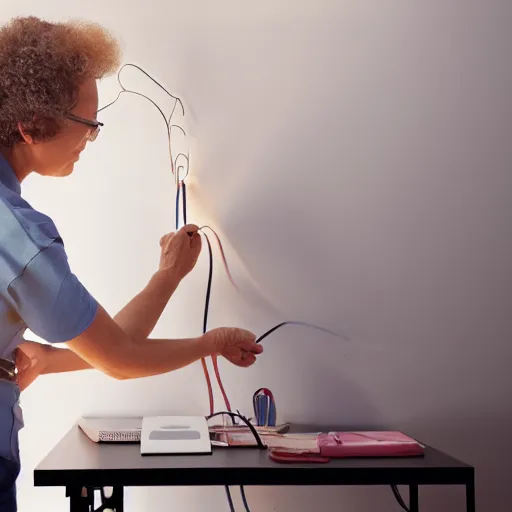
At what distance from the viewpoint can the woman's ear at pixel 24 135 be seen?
126cm

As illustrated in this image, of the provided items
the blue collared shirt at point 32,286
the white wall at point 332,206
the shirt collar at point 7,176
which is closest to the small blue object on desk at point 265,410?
the white wall at point 332,206

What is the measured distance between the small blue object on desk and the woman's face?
738 millimetres

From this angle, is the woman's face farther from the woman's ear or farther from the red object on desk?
the red object on desk

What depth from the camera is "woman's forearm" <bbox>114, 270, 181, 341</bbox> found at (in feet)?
4.91

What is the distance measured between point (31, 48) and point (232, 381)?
0.94 metres

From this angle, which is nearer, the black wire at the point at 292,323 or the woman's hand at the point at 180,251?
the woman's hand at the point at 180,251

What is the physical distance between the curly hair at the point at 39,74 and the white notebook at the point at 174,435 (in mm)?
620

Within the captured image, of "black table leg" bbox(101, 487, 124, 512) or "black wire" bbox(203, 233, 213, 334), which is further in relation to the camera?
"black wire" bbox(203, 233, 213, 334)

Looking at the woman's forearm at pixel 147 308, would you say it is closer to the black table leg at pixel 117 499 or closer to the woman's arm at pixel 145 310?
the woman's arm at pixel 145 310

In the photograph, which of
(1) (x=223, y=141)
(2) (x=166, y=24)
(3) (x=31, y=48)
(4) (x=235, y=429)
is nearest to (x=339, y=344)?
(4) (x=235, y=429)

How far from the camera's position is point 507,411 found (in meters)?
1.90

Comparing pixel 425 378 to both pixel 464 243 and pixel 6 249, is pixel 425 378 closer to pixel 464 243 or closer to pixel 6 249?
pixel 464 243

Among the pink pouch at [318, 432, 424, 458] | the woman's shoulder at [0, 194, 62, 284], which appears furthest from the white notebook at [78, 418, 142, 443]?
the woman's shoulder at [0, 194, 62, 284]

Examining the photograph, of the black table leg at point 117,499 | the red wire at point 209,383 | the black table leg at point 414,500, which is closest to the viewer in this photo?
the black table leg at point 117,499
